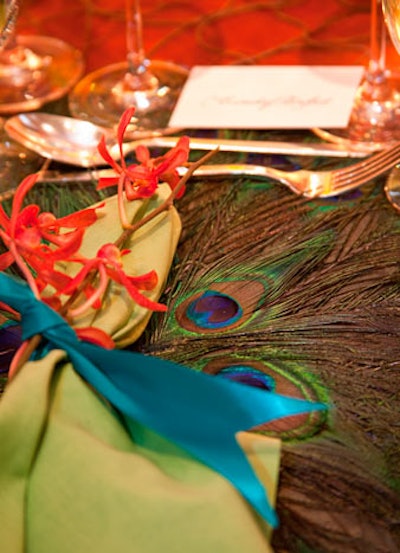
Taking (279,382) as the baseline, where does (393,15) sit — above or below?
above

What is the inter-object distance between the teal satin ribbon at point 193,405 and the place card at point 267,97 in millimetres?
334

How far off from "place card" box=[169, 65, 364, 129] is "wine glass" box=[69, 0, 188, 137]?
0.07 ft

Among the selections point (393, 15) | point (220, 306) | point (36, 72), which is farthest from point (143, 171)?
point (36, 72)

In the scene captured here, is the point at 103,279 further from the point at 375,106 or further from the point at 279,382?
the point at 375,106

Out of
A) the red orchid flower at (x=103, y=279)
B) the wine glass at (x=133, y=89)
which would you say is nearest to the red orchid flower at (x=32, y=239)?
the red orchid flower at (x=103, y=279)

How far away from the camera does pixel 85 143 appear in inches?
28.1

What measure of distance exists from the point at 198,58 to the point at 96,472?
1.75 ft

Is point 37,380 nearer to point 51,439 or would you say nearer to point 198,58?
point 51,439

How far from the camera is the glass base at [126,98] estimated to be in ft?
2.52

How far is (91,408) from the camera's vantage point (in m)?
0.45

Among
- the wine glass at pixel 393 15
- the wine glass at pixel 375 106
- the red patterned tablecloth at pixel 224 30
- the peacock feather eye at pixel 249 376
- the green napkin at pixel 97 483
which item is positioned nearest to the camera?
the green napkin at pixel 97 483

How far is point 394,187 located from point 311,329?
0.16 metres

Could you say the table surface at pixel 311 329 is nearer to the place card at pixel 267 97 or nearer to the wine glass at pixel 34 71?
the place card at pixel 267 97

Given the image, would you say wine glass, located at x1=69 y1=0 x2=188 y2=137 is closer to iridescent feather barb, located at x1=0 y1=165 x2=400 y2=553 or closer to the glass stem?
the glass stem
